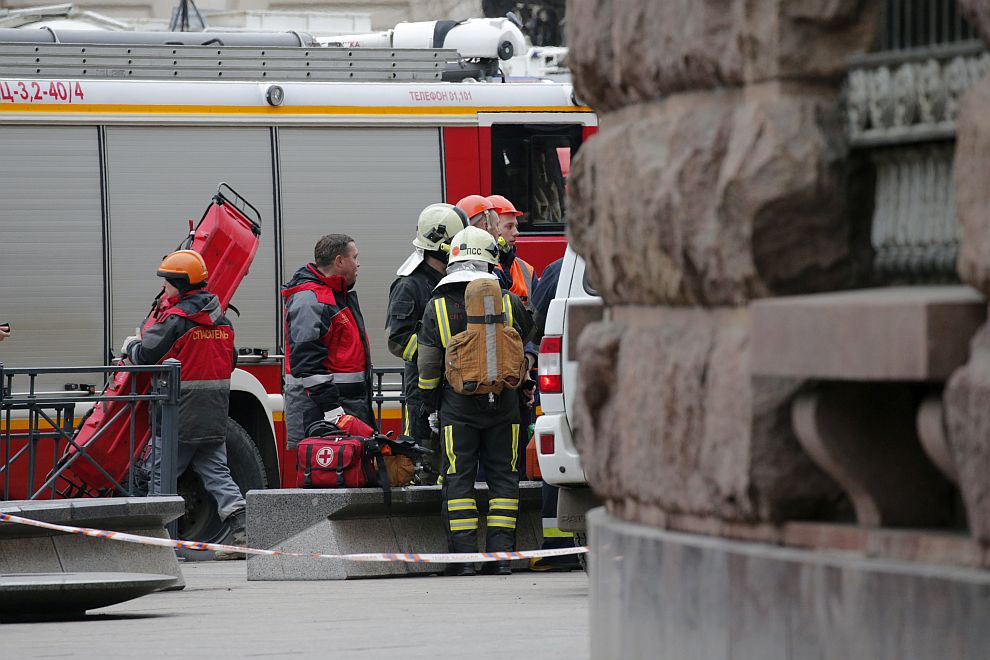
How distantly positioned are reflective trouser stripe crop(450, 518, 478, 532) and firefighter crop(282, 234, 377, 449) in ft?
3.07

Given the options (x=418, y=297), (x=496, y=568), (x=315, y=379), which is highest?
(x=418, y=297)

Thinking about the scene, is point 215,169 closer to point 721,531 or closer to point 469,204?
point 469,204

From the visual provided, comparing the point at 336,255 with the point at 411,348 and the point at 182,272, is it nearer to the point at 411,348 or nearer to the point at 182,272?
the point at 411,348

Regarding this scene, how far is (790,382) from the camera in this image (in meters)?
4.73

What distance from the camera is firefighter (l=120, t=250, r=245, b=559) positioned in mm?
12297

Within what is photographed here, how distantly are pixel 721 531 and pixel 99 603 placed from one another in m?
5.01

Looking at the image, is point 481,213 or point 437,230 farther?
point 481,213

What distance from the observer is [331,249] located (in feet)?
38.7

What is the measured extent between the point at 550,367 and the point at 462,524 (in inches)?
48.7

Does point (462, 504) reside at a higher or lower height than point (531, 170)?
lower

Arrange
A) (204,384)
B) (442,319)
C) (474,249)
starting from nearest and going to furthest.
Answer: (442,319) → (474,249) → (204,384)

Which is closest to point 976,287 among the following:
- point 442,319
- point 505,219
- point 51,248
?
point 442,319

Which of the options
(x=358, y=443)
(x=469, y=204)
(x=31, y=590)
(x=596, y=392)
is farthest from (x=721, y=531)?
(x=469, y=204)

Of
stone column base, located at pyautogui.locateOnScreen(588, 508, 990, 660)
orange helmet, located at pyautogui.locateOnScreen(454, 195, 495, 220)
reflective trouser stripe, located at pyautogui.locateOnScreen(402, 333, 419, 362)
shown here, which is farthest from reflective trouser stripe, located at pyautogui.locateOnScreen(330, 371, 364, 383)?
stone column base, located at pyautogui.locateOnScreen(588, 508, 990, 660)
